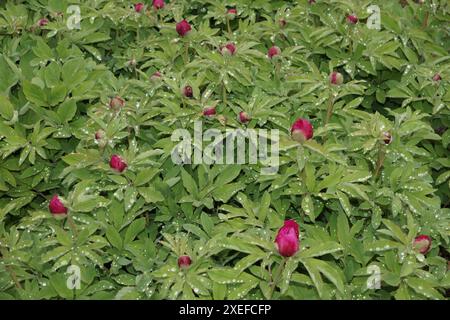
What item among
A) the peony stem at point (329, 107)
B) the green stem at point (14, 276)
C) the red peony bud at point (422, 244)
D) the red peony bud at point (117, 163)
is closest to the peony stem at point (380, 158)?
the peony stem at point (329, 107)

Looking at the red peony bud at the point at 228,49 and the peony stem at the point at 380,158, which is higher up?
the red peony bud at the point at 228,49

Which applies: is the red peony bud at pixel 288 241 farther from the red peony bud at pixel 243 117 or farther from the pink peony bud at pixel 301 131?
the red peony bud at pixel 243 117

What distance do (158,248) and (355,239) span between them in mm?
682

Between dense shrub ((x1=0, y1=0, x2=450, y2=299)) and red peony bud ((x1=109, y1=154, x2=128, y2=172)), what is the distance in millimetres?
13

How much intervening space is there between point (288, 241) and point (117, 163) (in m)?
0.67

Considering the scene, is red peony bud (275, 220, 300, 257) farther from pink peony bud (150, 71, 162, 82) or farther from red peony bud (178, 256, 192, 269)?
pink peony bud (150, 71, 162, 82)

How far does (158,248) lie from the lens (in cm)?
198

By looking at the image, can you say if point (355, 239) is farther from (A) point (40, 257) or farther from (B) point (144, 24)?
(B) point (144, 24)

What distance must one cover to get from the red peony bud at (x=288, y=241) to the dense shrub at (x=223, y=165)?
0.01m

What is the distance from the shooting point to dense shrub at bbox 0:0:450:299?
173 centimetres

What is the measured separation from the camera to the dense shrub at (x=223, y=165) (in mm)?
1727

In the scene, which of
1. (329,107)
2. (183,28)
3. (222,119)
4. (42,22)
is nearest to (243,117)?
(222,119)

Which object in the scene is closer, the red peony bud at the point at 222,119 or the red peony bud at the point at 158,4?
the red peony bud at the point at 222,119
